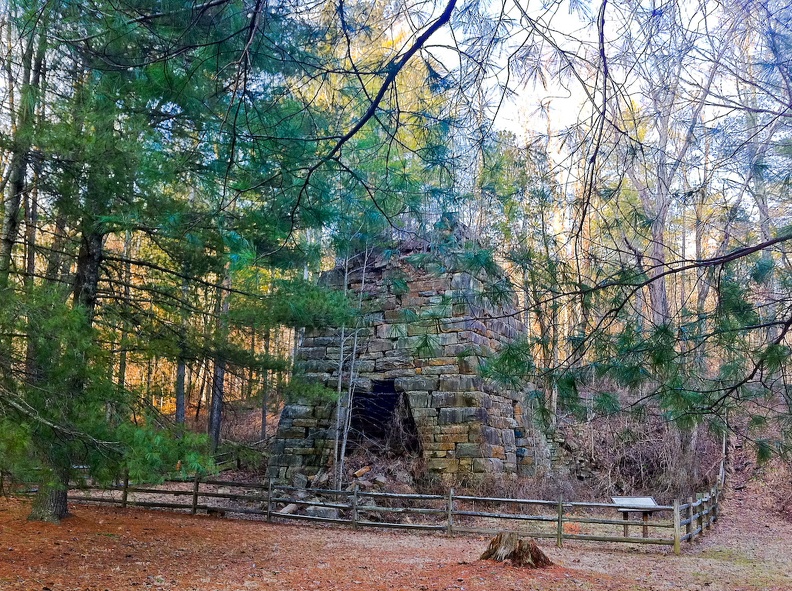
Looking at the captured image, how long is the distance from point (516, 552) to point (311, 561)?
2.13 meters

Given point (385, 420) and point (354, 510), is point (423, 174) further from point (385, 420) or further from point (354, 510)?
point (385, 420)

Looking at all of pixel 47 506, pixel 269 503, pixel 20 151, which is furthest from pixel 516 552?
pixel 20 151

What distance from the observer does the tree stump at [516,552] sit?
654 cm

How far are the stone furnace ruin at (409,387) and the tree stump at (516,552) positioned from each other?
3.63 meters

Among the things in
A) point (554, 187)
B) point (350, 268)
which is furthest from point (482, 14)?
point (350, 268)

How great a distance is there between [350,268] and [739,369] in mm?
8314

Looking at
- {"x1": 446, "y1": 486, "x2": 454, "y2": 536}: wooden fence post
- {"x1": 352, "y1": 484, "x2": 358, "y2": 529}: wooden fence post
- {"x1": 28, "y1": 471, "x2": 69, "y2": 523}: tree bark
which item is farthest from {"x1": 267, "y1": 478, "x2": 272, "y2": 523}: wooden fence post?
{"x1": 28, "y1": 471, "x2": 69, "y2": 523}: tree bark

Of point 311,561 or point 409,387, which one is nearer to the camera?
→ point 311,561

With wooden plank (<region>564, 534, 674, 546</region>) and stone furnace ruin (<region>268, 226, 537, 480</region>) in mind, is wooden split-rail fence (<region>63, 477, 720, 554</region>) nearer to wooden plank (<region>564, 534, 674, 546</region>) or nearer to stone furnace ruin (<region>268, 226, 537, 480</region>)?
wooden plank (<region>564, 534, 674, 546</region>)

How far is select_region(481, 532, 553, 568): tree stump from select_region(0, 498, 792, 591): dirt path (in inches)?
6.5

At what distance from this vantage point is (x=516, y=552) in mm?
6613

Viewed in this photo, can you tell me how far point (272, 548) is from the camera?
7.58 metres

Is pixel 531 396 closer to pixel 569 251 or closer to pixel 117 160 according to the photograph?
pixel 569 251

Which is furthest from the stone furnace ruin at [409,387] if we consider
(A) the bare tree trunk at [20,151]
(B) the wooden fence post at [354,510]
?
(A) the bare tree trunk at [20,151]
